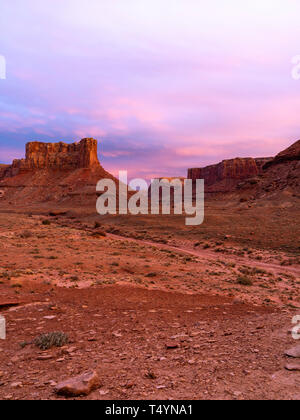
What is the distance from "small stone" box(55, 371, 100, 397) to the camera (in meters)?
3.35

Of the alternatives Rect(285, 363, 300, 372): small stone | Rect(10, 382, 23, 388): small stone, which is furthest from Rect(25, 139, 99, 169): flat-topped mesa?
Rect(285, 363, 300, 372): small stone

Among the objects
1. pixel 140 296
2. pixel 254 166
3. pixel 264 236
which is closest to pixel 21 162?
pixel 254 166

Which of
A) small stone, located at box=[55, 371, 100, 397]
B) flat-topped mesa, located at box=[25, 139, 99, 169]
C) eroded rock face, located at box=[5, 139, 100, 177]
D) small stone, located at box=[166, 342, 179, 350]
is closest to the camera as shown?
small stone, located at box=[55, 371, 100, 397]

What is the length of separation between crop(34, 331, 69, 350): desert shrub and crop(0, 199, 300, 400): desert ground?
102 millimetres

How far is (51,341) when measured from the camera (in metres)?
5.24

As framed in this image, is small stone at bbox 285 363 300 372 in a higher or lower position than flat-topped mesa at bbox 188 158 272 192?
lower

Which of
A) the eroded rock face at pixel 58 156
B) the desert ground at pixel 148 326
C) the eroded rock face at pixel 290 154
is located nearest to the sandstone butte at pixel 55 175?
the eroded rock face at pixel 58 156

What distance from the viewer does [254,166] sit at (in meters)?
109

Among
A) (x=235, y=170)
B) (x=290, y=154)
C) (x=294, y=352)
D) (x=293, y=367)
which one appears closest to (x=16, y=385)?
(x=293, y=367)

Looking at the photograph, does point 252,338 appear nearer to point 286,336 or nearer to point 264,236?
point 286,336

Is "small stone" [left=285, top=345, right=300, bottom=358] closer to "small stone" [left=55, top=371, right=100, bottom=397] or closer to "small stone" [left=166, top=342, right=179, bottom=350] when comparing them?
"small stone" [left=166, top=342, right=179, bottom=350]

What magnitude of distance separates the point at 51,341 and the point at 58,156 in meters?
111

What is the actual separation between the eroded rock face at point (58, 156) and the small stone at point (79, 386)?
101518 millimetres
